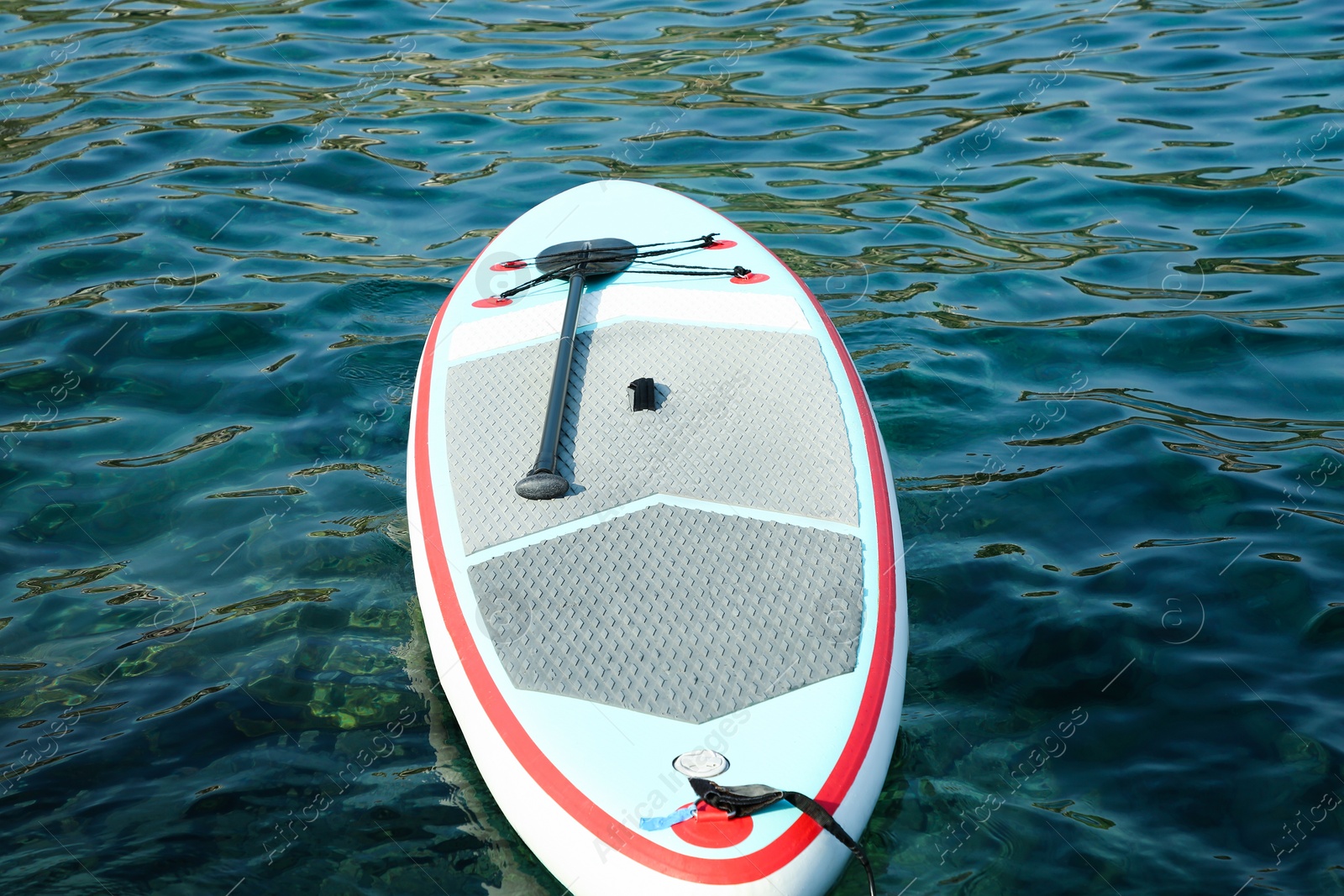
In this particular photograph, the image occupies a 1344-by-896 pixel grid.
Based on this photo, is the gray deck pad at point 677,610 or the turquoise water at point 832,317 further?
the turquoise water at point 832,317

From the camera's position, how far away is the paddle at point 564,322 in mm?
3666

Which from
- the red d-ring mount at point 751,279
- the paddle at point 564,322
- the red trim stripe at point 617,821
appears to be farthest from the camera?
the red d-ring mount at point 751,279

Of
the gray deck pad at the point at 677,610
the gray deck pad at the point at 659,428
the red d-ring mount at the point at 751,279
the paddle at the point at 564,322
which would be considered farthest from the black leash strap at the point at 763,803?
the red d-ring mount at the point at 751,279

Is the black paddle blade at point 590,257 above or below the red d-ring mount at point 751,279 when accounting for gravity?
above

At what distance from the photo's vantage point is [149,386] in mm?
5531

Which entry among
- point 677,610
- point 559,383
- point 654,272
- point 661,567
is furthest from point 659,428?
point 654,272

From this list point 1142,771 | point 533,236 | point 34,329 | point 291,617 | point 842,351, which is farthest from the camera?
point 34,329

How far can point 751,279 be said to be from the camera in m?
4.83

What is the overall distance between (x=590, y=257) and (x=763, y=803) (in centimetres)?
282

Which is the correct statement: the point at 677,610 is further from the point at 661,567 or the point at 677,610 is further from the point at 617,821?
the point at 617,821

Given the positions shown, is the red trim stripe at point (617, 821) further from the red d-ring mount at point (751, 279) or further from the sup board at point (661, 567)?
the red d-ring mount at point (751, 279)

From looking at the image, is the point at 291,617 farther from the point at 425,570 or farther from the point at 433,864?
the point at 433,864

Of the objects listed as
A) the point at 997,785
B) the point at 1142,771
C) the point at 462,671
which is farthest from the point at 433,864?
the point at 1142,771

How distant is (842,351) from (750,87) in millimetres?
5111
